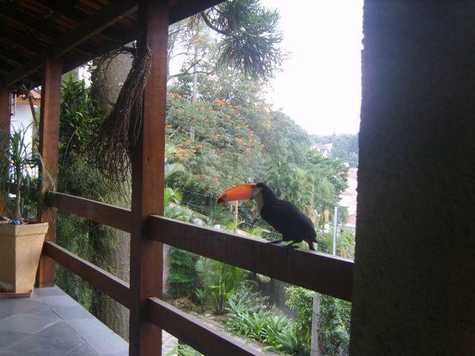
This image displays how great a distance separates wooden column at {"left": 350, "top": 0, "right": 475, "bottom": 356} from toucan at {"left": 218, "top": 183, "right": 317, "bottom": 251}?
60 cm

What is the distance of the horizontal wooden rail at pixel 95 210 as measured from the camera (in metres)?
2.60

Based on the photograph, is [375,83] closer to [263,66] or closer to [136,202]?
[136,202]

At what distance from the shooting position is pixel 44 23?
3.48 meters

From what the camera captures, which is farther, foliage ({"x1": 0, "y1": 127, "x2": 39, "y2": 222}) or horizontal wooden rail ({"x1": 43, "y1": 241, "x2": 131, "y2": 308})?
foliage ({"x1": 0, "y1": 127, "x2": 39, "y2": 222})

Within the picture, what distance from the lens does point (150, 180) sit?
231 centimetres

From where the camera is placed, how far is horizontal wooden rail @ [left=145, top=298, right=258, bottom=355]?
67.2 inches

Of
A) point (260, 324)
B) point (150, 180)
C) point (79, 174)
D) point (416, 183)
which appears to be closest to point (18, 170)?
point (79, 174)

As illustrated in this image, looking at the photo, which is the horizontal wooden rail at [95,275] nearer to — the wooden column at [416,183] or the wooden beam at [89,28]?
the wooden beam at [89,28]

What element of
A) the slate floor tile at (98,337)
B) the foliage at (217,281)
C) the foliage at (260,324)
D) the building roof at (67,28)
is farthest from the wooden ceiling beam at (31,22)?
the foliage at (260,324)

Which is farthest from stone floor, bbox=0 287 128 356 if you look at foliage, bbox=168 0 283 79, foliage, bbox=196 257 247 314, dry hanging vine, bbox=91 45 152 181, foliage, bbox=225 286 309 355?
foliage, bbox=196 257 247 314

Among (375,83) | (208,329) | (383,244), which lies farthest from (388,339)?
(208,329)

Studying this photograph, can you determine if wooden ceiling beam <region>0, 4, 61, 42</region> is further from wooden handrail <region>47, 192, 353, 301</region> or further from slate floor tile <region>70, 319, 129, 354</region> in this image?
slate floor tile <region>70, 319, 129, 354</region>

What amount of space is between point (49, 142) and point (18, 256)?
1.00 meters

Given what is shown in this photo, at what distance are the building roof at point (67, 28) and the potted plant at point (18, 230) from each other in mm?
788
